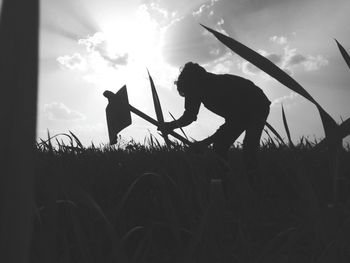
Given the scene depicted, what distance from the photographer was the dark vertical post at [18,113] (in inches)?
6.3

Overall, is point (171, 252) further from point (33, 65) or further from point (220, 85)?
point (220, 85)

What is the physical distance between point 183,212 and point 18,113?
1.74 metres

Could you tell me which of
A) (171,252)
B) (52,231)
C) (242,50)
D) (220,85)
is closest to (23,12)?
(242,50)

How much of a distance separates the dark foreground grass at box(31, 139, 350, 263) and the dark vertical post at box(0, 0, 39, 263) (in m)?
0.49

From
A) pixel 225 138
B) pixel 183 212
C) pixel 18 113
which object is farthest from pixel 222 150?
pixel 18 113

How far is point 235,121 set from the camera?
3.58 m

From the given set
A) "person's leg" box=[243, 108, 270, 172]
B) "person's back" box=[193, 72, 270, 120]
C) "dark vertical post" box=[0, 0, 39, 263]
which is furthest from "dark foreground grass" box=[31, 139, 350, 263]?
"person's back" box=[193, 72, 270, 120]

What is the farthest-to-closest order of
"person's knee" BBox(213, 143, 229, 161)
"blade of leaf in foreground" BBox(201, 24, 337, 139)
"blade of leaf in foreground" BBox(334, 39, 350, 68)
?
"person's knee" BBox(213, 143, 229, 161), "blade of leaf in foreground" BBox(334, 39, 350, 68), "blade of leaf in foreground" BBox(201, 24, 337, 139)

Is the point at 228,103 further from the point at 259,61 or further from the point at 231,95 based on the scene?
the point at 259,61

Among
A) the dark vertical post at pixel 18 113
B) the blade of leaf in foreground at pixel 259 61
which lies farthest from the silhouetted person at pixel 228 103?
the dark vertical post at pixel 18 113

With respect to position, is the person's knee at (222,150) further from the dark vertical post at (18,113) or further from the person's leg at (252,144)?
the dark vertical post at (18,113)

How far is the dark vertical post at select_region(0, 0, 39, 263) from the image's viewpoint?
0.16m

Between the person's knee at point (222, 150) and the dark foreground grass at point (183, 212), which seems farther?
the person's knee at point (222, 150)

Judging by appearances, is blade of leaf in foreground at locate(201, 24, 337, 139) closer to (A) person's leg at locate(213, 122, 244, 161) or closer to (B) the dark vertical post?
(B) the dark vertical post
